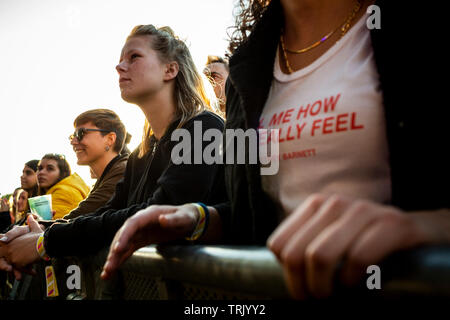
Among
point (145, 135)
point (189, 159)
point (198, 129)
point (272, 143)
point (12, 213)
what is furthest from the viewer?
point (12, 213)

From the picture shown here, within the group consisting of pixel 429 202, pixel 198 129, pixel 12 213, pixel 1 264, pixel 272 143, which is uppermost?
pixel 198 129

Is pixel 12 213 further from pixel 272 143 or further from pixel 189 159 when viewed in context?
pixel 272 143

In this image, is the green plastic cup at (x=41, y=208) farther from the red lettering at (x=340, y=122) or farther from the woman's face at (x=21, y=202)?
the woman's face at (x=21, y=202)

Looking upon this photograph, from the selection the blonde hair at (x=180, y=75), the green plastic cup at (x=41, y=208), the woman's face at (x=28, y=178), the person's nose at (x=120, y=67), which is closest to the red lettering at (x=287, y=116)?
the blonde hair at (x=180, y=75)

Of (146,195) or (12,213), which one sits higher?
(146,195)

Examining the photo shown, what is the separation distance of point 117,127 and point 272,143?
13.6ft

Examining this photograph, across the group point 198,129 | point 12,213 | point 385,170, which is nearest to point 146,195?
point 198,129

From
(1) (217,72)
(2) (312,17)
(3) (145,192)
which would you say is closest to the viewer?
(2) (312,17)

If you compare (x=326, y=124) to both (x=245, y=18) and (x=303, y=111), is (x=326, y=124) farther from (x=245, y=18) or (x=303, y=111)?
(x=245, y=18)

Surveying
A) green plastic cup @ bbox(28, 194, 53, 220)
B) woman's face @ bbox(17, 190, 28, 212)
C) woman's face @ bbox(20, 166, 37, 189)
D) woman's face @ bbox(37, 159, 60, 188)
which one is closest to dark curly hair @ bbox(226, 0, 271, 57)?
green plastic cup @ bbox(28, 194, 53, 220)

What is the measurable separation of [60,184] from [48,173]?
3.37ft

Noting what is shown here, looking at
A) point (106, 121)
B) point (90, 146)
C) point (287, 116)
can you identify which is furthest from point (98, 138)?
point (287, 116)

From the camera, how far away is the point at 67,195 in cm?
517
